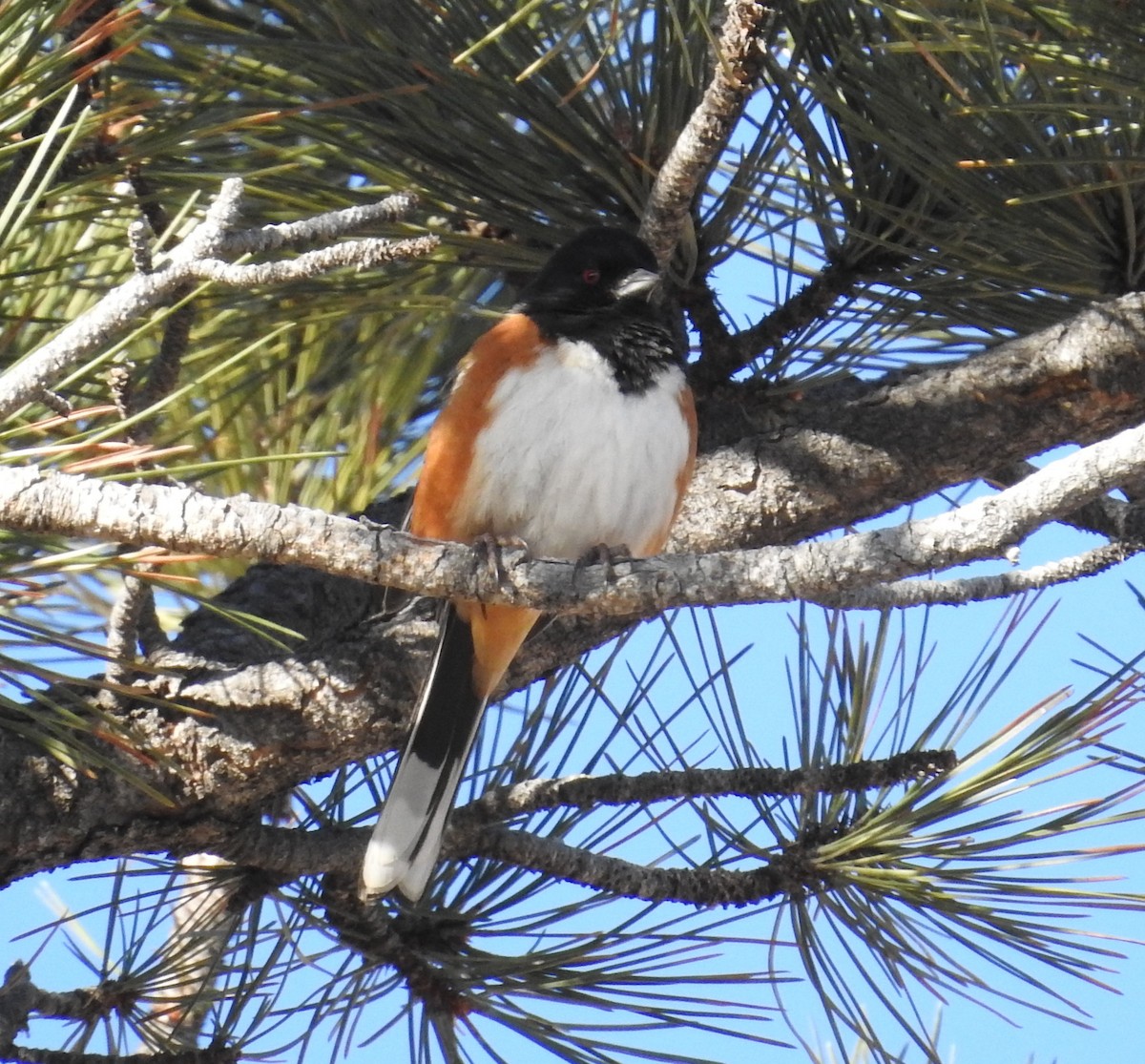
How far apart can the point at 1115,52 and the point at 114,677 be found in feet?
4.26

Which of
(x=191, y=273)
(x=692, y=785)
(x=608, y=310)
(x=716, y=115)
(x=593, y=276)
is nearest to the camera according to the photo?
(x=191, y=273)

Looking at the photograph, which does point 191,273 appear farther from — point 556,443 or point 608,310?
point 608,310

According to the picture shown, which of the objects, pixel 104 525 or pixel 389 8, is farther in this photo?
pixel 389 8

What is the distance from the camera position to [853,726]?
204cm

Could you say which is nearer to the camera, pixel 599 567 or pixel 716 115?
pixel 599 567

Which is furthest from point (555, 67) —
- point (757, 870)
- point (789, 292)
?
point (757, 870)

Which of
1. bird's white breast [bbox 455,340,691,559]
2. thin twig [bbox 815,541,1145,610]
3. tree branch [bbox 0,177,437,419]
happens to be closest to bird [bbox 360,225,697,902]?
bird's white breast [bbox 455,340,691,559]

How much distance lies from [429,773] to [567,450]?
0.53 m

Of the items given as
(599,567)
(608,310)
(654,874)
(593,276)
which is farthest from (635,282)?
(654,874)

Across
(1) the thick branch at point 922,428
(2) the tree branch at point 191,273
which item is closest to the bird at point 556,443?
(1) the thick branch at point 922,428

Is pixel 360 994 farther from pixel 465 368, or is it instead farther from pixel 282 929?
pixel 465 368

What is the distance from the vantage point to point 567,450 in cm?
220

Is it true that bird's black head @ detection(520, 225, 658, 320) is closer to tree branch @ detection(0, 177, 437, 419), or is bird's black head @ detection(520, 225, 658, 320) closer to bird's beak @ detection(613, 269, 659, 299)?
bird's beak @ detection(613, 269, 659, 299)

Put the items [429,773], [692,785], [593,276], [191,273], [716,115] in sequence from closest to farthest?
1. [191,273]
2. [716,115]
3. [692,785]
4. [429,773]
5. [593,276]
